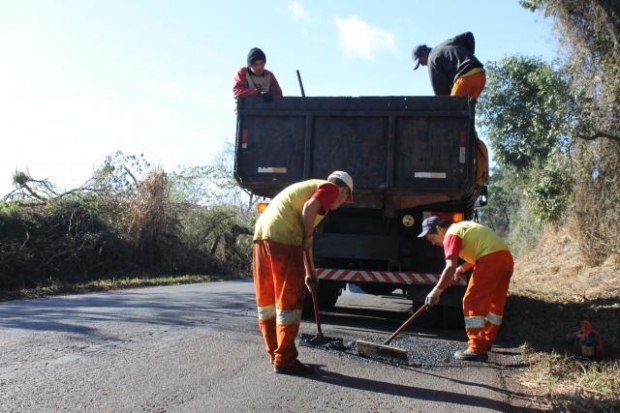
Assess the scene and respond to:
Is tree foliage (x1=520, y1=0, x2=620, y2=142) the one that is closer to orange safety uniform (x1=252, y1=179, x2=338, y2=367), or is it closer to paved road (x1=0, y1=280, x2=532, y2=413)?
paved road (x1=0, y1=280, x2=532, y2=413)

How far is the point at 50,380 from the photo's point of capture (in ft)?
13.4

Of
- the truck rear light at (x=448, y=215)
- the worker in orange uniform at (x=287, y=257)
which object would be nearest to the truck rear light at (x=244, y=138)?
the truck rear light at (x=448, y=215)

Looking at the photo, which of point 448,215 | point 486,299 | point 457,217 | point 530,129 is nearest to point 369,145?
point 448,215

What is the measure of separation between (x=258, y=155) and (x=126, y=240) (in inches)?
369

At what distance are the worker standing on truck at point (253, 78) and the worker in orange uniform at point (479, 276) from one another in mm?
3038

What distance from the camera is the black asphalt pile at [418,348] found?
5.38 metres

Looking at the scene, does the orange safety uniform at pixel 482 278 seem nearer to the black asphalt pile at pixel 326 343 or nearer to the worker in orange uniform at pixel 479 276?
the worker in orange uniform at pixel 479 276

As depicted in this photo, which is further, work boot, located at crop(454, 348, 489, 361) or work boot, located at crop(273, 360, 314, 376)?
work boot, located at crop(454, 348, 489, 361)

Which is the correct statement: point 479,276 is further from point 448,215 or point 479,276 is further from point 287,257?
point 287,257

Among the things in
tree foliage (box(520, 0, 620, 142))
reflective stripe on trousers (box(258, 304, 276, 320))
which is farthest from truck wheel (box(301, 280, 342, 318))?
tree foliage (box(520, 0, 620, 142))

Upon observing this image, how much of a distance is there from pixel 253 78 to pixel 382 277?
3.04m

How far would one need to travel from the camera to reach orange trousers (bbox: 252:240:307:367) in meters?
4.58

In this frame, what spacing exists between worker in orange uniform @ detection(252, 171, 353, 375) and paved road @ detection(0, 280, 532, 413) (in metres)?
0.23

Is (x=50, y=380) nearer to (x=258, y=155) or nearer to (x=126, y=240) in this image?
(x=258, y=155)
